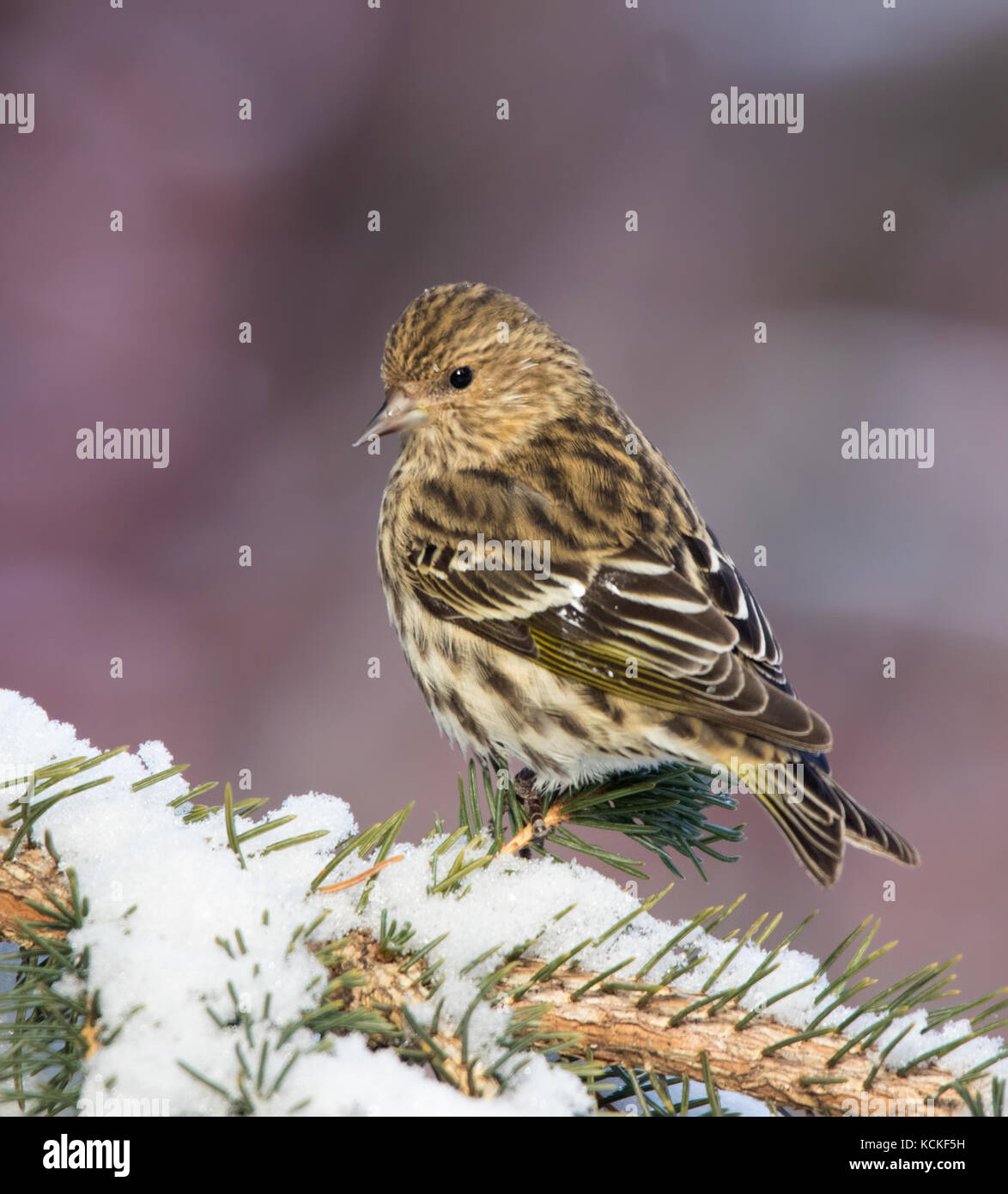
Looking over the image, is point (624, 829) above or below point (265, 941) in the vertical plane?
above

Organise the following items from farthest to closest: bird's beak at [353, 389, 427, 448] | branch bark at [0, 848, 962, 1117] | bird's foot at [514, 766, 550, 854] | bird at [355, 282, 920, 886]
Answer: bird's beak at [353, 389, 427, 448]
bird at [355, 282, 920, 886]
bird's foot at [514, 766, 550, 854]
branch bark at [0, 848, 962, 1117]

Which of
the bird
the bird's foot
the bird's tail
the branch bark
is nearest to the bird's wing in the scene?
the bird

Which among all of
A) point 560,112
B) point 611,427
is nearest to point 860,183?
point 560,112

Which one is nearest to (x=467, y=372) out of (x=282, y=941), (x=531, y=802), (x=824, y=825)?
(x=531, y=802)

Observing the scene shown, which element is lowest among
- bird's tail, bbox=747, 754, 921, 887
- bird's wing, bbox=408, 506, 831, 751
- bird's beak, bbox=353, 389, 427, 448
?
bird's tail, bbox=747, 754, 921, 887

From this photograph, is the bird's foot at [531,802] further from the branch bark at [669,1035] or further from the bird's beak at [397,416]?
the bird's beak at [397,416]

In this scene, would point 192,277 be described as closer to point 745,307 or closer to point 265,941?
point 745,307

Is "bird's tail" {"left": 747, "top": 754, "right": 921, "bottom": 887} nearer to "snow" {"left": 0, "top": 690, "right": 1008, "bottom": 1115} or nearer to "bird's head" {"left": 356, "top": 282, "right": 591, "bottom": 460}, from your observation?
"snow" {"left": 0, "top": 690, "right": 1008, "bottom": 1115}

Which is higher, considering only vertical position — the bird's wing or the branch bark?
the bird's wing
